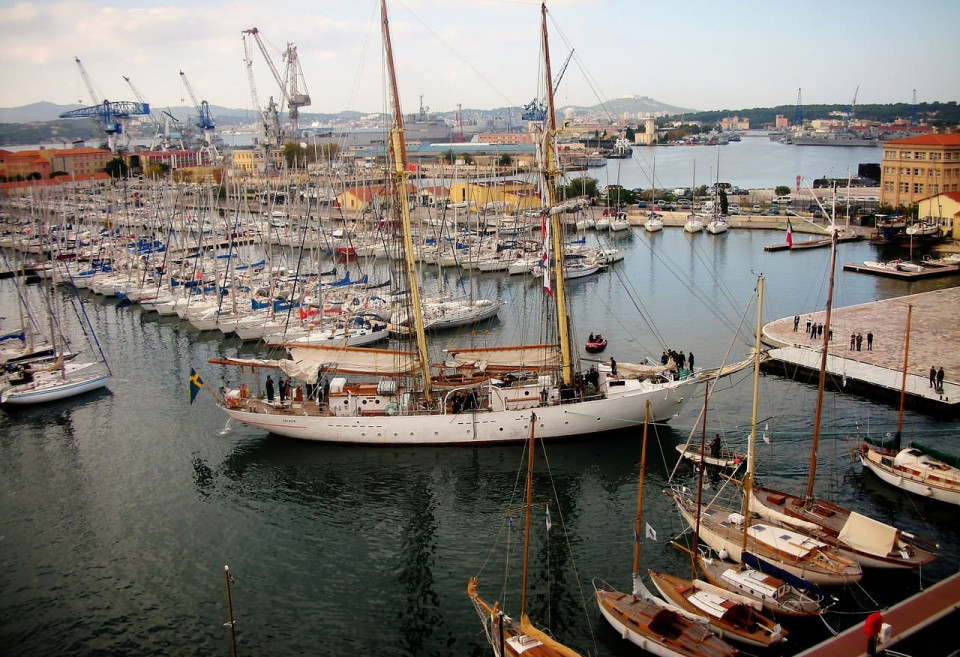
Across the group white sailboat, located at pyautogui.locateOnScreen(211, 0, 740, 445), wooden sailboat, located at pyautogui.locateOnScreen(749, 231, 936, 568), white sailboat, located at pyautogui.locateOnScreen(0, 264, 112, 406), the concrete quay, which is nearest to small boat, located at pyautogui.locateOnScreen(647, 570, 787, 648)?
wooden sailboat, located at pyautogui.locateOnScreen(749, 231, 936, 568)

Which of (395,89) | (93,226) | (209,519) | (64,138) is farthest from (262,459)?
(64,138)

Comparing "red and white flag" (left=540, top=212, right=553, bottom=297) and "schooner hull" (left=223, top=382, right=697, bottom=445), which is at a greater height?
"red and white flag" (left=540, top=212, right=553, bottom=297)

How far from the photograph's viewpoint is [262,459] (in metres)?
26.3

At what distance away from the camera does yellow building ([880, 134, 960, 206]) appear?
203 ft

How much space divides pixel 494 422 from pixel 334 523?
6.35 metres

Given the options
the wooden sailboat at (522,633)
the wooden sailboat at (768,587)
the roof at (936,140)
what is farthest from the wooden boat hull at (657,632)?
the roof at (936,140)

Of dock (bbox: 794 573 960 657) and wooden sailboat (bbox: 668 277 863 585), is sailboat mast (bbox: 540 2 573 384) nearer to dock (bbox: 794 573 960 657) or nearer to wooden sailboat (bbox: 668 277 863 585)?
wooden sailboat (bbox: 668 277 863 585)

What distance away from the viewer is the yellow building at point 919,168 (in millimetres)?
61812

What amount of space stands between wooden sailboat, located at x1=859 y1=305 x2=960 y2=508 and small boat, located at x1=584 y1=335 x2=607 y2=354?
14.1 meters

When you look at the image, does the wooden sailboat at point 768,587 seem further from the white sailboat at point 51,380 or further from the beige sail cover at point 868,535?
the white sailboat at point 51,380

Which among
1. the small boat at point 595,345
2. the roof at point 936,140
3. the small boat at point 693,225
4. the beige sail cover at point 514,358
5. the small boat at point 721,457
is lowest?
the small boat at point 721,457

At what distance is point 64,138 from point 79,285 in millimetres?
107306

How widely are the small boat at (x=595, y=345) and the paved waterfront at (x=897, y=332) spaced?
7.13 metres

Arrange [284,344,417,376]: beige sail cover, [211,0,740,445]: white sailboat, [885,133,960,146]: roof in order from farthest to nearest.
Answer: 1. [885,133,960,146]: roof
2. [284,344,417,376]: beige sail cover
3. [211,0,740,445]: white sailboat
